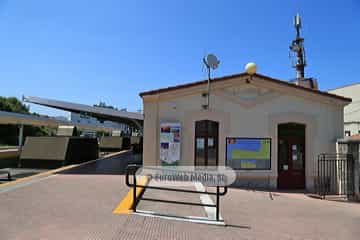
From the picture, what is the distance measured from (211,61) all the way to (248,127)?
290 cm

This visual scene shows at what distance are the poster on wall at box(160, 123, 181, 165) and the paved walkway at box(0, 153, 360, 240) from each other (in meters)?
2.18

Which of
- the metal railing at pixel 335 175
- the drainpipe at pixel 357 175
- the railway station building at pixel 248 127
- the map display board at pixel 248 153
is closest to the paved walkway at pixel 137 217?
the drainpipe at pixel 357 175

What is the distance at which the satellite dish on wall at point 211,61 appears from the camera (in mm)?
9945

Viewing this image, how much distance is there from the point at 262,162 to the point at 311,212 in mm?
3441

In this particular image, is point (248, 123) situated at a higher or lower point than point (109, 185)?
higher

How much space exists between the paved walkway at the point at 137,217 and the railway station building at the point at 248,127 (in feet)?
6.58

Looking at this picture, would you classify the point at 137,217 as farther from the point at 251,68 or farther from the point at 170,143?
the point at 251,68

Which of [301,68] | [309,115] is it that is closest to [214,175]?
[309,115]

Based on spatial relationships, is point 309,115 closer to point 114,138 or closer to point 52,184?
point 52,184

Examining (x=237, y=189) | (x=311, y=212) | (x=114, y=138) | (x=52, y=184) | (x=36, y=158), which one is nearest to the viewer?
(x=311, y=212)

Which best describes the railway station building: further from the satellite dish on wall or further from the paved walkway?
the paved walkway

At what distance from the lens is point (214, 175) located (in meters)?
9.65

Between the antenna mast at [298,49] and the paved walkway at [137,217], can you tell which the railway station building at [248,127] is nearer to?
the paved walkway at [137,217]

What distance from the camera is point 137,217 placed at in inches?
198
